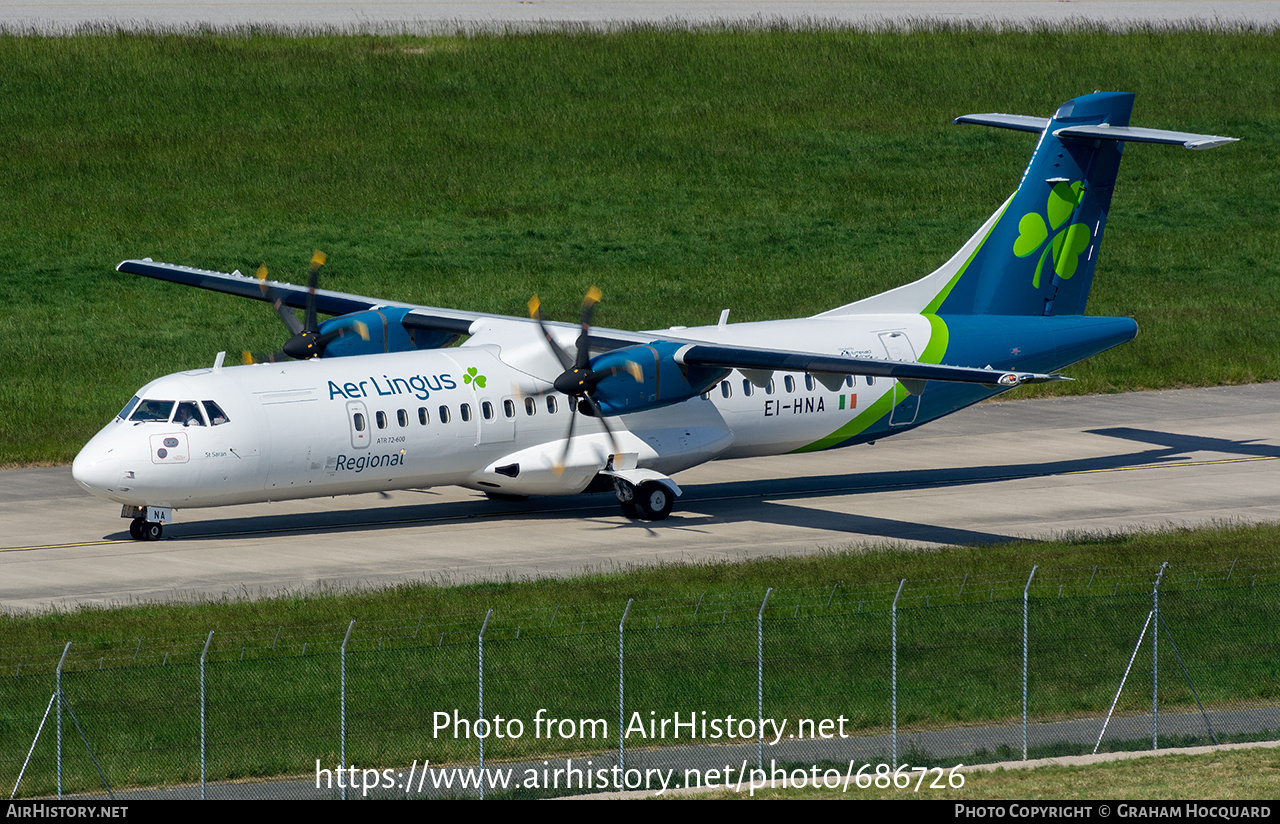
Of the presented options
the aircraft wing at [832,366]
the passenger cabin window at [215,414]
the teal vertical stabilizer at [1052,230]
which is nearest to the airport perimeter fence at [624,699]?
the aircraft wing at [832,366]

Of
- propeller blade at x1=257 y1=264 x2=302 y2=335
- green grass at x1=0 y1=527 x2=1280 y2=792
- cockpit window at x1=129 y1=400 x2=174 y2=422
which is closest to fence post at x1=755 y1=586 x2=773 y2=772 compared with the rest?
green grass at x1=0 y1=527 x2=1280 y2=792

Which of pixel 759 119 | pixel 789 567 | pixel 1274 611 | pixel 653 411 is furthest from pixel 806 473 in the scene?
pixel 759 119

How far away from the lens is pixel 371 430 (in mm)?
30719

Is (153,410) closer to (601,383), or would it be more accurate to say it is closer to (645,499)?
(601,383)

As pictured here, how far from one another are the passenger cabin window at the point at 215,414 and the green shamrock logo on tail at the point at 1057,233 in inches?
655

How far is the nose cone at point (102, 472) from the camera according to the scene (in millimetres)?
29078

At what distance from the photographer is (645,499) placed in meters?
32.8

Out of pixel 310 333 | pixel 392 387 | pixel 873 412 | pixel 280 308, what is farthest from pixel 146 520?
pixel 873 412

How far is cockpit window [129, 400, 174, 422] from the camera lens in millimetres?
29688

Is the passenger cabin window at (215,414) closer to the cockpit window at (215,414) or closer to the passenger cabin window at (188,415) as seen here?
the cockpit window at (215,414)

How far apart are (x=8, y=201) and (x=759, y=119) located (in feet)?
94.8

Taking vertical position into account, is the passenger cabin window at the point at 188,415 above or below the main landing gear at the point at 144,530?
above

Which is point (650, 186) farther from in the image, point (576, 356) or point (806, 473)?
point (576, 356)

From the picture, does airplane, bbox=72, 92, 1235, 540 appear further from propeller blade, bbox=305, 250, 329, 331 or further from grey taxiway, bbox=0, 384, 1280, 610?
grey taxiway, bbox=0, 384, 1280, 610
